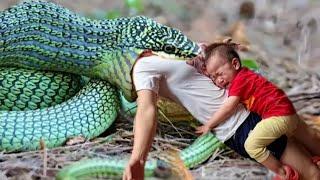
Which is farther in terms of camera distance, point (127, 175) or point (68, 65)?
point (68, 65)

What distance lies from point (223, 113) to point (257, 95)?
9 cm

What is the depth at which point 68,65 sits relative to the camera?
2002mm

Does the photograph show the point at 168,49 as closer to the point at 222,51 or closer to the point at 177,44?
the point at 177,44

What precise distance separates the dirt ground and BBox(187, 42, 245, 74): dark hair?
3.2 inches

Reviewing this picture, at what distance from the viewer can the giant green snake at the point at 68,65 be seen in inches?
77.4

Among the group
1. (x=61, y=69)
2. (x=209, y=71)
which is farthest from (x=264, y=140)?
(x=61, y=69)

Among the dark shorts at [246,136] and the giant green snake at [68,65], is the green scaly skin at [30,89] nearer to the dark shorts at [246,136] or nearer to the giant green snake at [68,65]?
the giant green snake at [68,65]

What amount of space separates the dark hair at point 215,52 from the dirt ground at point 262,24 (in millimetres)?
81

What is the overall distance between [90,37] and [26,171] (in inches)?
14.2

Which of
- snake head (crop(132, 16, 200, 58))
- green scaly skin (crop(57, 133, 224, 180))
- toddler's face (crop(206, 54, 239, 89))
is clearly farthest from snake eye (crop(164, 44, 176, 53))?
green scaly skin (crop(57, 133, 224, 180))

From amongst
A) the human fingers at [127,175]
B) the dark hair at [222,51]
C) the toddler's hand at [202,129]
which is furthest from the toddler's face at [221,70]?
the human fingers at [127,175]

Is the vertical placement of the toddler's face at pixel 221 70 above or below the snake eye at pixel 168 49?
below

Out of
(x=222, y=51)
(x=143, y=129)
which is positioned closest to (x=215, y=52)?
(x=222, y=51)

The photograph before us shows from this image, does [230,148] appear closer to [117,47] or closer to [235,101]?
[235,101]
